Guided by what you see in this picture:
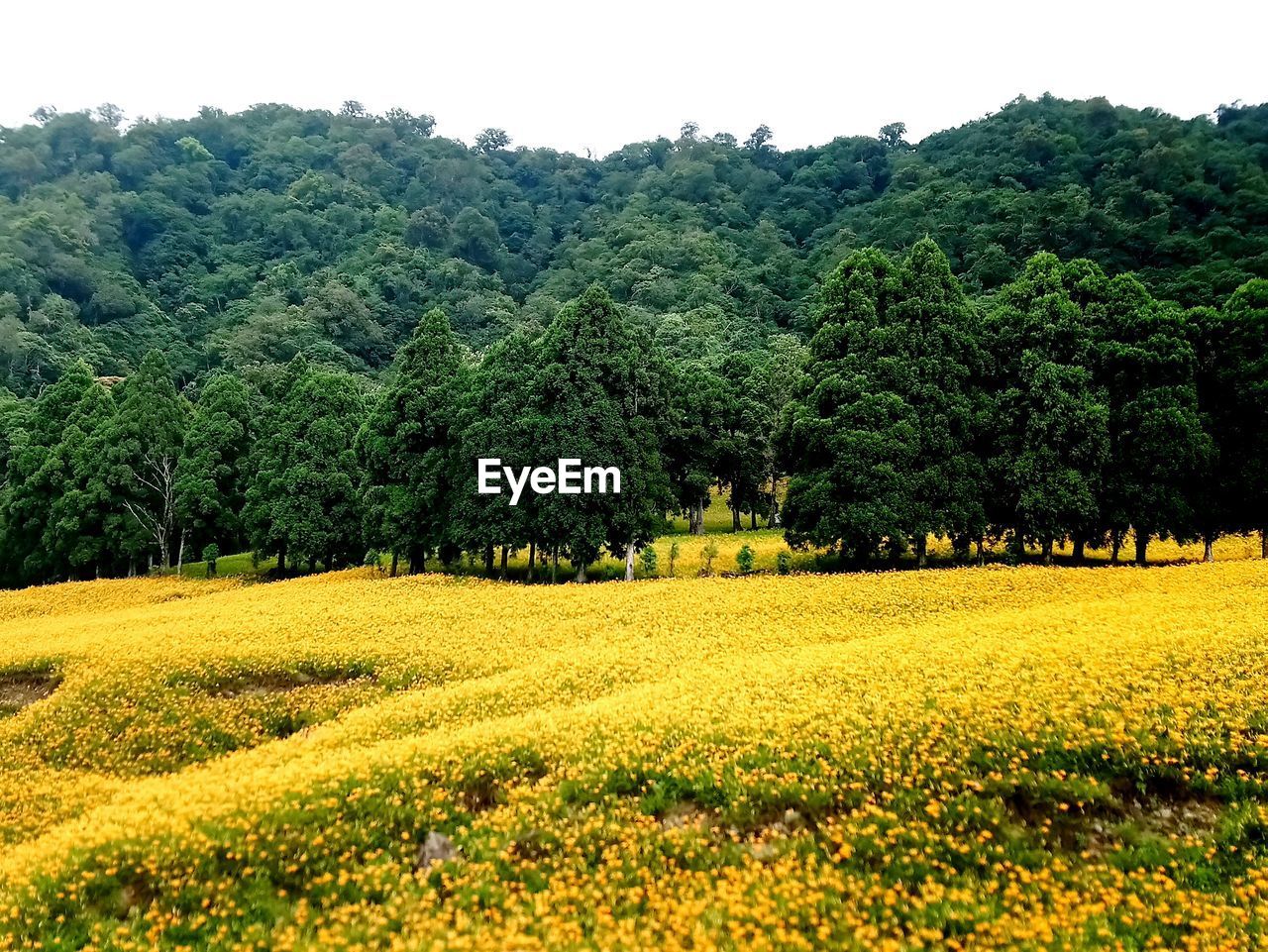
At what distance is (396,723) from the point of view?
50.4ft

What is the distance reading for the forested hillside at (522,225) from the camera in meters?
85.9

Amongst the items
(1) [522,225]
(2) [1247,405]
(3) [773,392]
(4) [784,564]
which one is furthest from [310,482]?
(1) [522,225]

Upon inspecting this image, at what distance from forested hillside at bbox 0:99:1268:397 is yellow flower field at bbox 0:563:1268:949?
61.4 metres

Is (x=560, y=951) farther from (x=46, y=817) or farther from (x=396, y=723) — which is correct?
(x=46, y=817)

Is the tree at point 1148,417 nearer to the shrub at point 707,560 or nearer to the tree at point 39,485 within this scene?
the shrub at point 707,560

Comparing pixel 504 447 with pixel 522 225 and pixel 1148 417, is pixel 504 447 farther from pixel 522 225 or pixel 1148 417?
pixel 522 225

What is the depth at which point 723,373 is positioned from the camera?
65.2 meters

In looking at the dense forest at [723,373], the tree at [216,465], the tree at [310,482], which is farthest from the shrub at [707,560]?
the tree at [216,465]

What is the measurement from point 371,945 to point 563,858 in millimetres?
2515

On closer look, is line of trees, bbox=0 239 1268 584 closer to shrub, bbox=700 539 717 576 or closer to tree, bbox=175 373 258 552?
shrub, bbox=700 539 717 576

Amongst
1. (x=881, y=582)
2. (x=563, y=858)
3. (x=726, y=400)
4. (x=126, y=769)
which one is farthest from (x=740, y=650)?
(x=726, y=400)

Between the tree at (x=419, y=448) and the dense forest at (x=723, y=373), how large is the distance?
16 cm

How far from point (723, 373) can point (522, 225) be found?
4301 inches

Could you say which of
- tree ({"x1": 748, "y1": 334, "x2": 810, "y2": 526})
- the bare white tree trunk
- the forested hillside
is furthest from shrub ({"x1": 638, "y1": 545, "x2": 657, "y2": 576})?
the forested hillside
